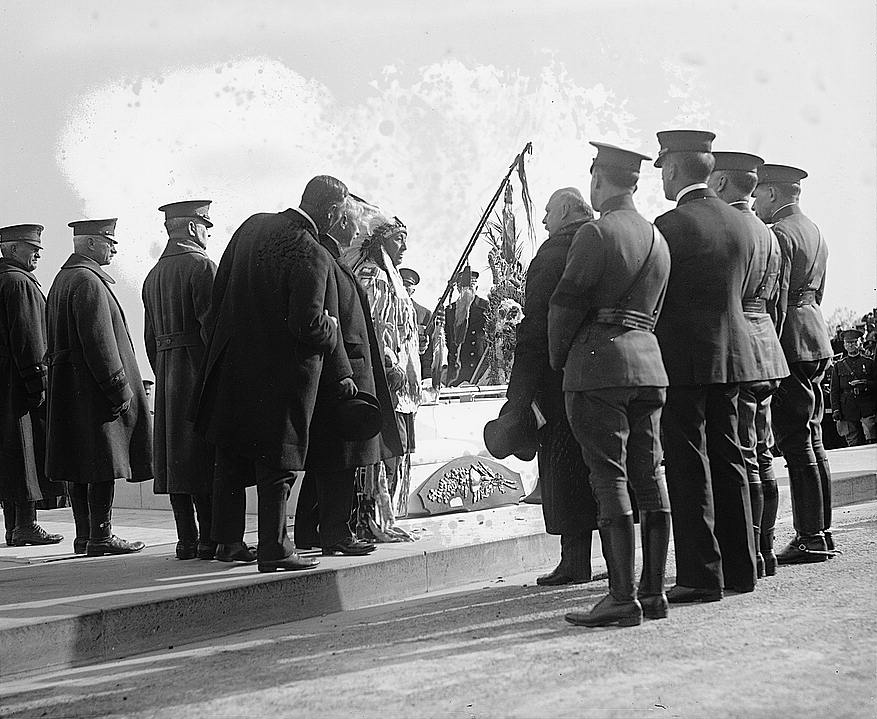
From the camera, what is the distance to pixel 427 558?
640 cm

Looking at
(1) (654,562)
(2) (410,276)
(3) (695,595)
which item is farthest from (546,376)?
(2) (410,276)

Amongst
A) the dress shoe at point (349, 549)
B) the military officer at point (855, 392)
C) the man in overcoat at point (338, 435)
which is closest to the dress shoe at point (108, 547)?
the man in overcoat at point (338, 435)

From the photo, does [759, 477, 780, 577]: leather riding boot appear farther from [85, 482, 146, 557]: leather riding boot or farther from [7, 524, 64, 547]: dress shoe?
[7, 524, 64, 547]: dress shoe

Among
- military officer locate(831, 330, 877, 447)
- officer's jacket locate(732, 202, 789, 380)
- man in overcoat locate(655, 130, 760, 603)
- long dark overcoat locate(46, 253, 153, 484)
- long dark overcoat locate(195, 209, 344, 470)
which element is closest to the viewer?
man in overcoat locate(655, 130, 760, 603)

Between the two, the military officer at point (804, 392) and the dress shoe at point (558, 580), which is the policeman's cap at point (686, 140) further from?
the dress shoe at point (558, 580)

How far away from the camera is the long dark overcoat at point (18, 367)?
288 inches

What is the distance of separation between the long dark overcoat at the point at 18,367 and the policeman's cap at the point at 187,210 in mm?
1213

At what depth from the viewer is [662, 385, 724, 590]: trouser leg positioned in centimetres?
550

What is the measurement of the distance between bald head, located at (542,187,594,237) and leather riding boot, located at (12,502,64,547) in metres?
→ 3.79

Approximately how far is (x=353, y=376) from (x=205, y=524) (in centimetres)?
128

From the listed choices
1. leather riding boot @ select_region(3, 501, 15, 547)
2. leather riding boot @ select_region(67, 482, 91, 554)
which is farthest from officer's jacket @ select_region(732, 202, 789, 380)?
leather riding boot @ select_region(3, 501, 15, 547)

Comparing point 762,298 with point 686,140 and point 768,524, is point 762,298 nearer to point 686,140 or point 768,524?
point 686,140

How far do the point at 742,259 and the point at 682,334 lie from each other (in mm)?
478

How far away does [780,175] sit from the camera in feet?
23.4
